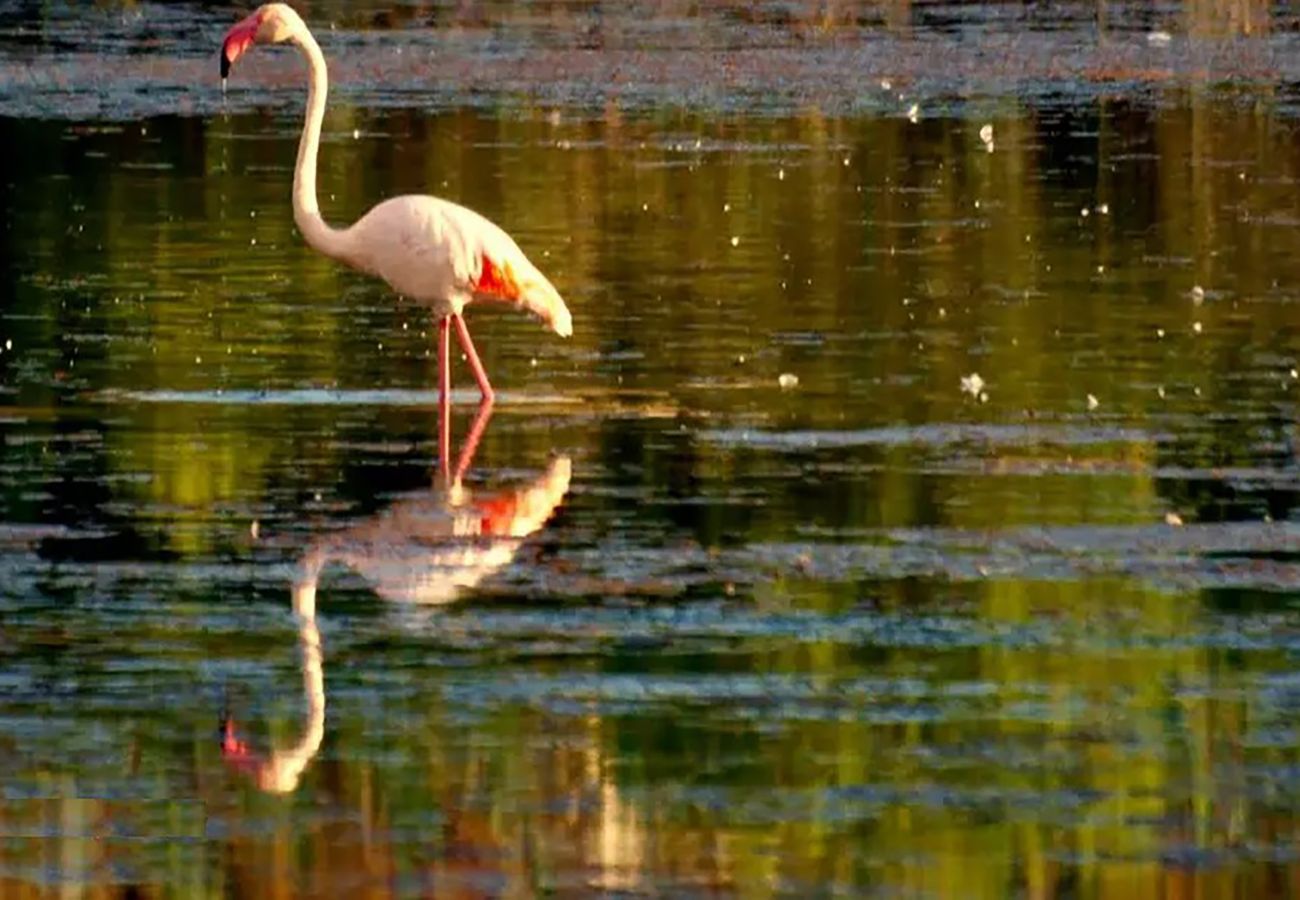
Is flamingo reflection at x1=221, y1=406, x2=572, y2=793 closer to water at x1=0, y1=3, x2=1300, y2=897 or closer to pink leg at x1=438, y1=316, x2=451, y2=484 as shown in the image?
water at x1=0, y1=3, x2=1300, y2=897

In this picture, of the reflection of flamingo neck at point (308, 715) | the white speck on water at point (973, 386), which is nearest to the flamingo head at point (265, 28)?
the white speck on water at point (973, 386)

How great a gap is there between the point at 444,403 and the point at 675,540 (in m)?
3.00

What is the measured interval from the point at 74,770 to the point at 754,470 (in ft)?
16.1

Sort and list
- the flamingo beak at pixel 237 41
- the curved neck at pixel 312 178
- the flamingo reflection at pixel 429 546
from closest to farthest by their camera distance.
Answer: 1. the flamingo reflection at pixel 429 546
2. the curved neck at pixel 312 178
3. the flamingo beak at pixel 237 41

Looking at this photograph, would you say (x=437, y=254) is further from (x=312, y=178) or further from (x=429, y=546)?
(x=429, y=546)

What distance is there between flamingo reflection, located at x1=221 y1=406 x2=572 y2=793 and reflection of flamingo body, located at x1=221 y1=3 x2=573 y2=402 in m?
1.89

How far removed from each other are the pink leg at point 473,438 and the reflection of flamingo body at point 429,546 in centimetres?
32

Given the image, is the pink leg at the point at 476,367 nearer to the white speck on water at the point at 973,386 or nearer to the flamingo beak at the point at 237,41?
the flamingo beak at the point at 237,41

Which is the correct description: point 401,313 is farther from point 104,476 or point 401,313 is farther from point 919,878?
point 919,878

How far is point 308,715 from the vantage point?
32.3 feet

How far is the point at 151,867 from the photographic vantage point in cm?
841

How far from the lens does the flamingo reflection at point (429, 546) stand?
11.4 meters

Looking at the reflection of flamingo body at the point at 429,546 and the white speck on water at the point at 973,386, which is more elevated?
the white speck on water at the point at 973,386

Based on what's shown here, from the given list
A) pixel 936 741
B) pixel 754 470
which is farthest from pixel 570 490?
pixel 936 741
